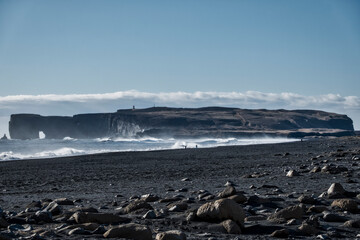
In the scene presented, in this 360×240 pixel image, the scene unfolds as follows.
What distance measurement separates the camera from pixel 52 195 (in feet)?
40.7

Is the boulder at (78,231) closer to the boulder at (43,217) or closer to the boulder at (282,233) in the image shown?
the boulder at (43,217)

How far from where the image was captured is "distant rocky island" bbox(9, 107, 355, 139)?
418 feet

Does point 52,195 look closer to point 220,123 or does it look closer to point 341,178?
point 341,178

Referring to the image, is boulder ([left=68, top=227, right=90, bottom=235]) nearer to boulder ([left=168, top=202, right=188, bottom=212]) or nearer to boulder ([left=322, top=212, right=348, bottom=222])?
boulder ([left=168, top=202, right=188, bottom=212])

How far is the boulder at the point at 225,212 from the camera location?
21.6ft

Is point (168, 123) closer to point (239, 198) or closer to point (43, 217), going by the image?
point (239, 198)

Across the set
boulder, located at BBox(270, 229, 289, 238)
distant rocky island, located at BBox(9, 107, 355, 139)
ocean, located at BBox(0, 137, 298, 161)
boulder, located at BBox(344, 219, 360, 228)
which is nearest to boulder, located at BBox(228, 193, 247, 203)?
boulder, located at BBox(344, 219, 360, 228)

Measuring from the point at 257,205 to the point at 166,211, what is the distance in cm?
153

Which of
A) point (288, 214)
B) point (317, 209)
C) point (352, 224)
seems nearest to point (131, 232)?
point (288, 214)

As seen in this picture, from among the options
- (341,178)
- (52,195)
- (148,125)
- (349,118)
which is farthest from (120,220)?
(349,118)

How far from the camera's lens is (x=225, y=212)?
662 cm

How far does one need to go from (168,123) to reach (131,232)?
125m

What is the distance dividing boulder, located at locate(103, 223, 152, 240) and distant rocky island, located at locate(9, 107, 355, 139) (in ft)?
355

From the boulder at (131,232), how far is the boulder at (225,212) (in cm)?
116
